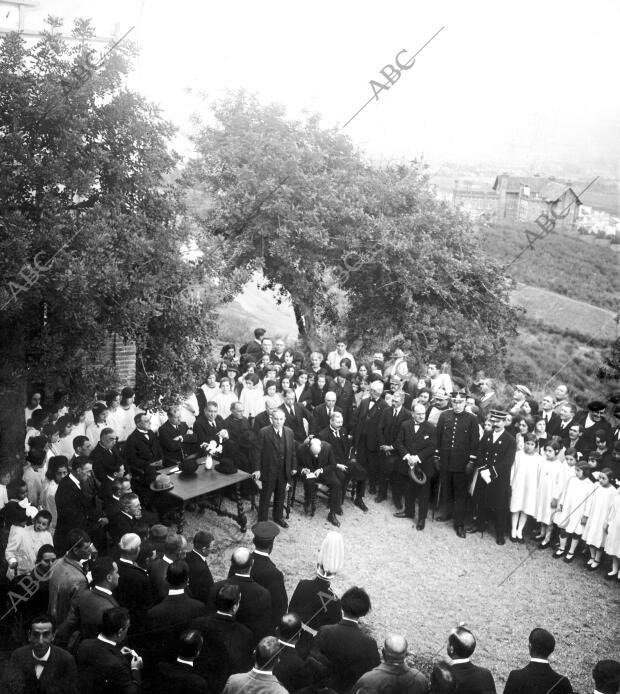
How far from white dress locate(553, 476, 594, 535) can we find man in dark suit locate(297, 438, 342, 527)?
3479 millimetres

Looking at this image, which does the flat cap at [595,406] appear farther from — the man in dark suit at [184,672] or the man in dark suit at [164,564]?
the man in dark suit at [184,672]

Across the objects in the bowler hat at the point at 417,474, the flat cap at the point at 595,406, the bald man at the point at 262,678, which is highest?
the flat cap at the point at 595,406

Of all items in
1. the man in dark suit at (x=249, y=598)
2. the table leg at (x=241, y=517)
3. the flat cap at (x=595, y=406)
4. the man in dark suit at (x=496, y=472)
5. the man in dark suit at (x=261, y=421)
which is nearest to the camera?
the man in dark suit at (x=249, y=598)

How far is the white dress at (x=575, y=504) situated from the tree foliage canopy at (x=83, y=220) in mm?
6098

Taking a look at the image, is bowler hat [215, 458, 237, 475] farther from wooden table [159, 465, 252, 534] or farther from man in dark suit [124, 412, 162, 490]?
man in dark suit [124, 412, 162, 490]

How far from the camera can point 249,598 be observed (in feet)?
20.3

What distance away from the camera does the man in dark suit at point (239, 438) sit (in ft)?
36.0

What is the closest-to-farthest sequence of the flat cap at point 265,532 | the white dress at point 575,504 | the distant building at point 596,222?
the flat cap at point 265,532, the white dress at point 575,504, the distant building at point 596,222

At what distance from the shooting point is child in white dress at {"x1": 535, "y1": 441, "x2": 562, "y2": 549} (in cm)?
1080

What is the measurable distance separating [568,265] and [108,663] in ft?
128

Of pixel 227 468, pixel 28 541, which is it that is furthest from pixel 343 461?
pixel 28 541

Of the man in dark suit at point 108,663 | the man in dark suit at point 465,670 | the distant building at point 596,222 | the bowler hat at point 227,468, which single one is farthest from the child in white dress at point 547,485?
the distant building at point 596,222

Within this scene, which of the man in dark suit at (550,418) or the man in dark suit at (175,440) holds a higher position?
the man in dark suit at (550,418)

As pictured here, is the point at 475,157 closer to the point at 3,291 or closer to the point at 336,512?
the point at 336,512
